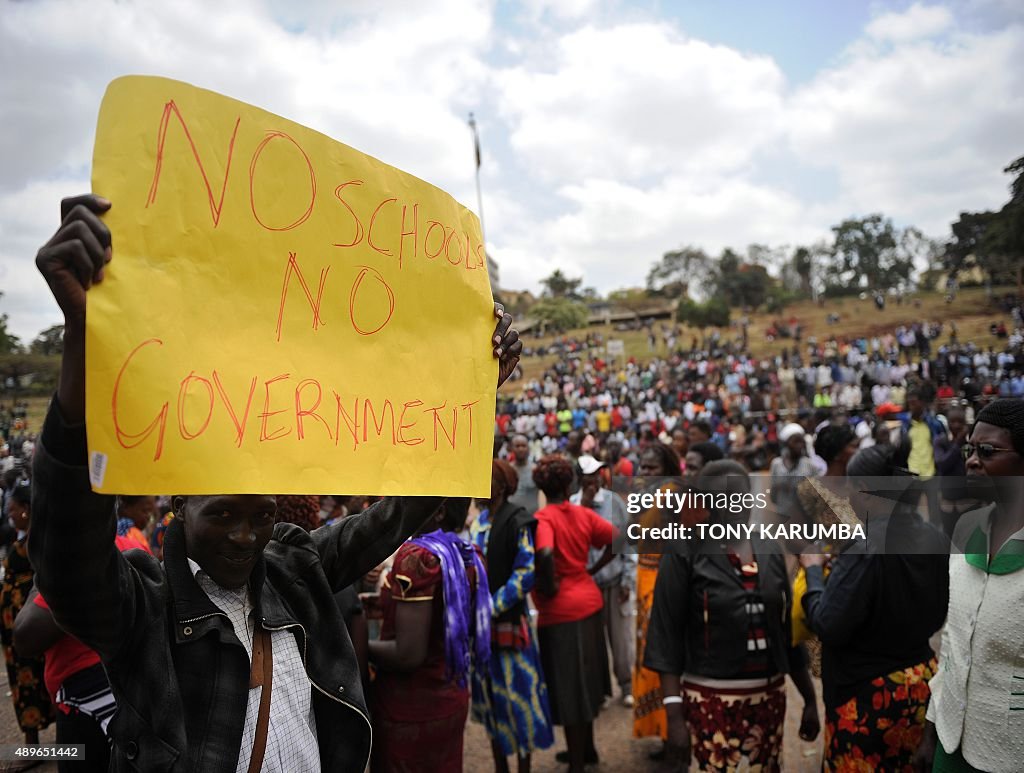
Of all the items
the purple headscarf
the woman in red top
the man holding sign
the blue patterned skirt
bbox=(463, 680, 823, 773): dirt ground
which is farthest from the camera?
bbox=(463, 680, 823, 773): dirt ground

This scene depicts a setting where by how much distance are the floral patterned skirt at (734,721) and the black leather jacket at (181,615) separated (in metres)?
1.76

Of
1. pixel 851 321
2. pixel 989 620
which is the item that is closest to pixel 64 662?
pixel 989 620

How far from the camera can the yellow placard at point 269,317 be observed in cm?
116

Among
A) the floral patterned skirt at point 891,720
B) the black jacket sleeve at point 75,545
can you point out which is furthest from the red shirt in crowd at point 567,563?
the black jacket sleeve at point 75,545

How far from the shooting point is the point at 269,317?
4.47 ft

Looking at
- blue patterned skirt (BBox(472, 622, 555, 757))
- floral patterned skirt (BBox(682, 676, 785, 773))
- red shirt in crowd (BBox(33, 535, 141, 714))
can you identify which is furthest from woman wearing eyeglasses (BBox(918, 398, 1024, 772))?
red shirt in crowd (BBox(33, 535, 141, 714))

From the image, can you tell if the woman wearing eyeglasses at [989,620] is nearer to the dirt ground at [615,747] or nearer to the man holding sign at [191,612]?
the man holding sign at [191,612]

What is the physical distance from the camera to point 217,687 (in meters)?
1.44

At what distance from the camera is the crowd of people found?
1355mm

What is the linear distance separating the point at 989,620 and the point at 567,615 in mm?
2323

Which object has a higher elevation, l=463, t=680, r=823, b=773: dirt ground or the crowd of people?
the crowd of people

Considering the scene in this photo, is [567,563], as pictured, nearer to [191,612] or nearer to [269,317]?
[191,612]

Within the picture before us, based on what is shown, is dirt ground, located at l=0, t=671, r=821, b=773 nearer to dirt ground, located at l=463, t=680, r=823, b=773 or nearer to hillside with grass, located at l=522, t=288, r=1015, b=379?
dirt ground, located at l=463, t=680, r=823, b=773

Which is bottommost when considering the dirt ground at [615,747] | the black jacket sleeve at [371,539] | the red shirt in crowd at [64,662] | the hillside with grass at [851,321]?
the dirt ground at [615,747]
